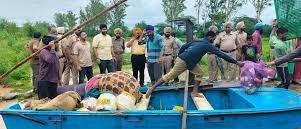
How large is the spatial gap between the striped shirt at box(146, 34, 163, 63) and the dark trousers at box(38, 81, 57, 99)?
8.74ft

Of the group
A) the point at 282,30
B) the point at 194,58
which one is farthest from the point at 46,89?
the point at 282,30

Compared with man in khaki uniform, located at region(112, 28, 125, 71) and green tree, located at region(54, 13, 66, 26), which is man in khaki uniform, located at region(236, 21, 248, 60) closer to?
man in khaki uniform, located at region(112, 28, 125, 71)

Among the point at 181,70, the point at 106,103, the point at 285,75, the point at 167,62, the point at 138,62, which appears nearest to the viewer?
the point at 106,103

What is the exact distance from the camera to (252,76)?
6.14 m

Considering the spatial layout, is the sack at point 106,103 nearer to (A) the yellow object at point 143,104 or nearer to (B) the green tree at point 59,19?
(A) the yellow object at point 143,104

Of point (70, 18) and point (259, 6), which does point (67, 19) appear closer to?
A: point (70, 18)

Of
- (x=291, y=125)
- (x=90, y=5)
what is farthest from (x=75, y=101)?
(x=90, y=5)

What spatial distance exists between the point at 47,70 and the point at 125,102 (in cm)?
171

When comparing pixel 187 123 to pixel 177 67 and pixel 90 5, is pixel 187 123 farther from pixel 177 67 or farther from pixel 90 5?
pixel 90 5

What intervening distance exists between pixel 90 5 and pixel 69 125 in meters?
49.3

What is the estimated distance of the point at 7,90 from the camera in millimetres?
10695

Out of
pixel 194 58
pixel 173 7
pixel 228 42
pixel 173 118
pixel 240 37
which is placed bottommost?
pixel 173 118

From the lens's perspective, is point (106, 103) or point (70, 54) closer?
point (106, 103)

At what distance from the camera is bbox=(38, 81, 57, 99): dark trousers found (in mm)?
6680
